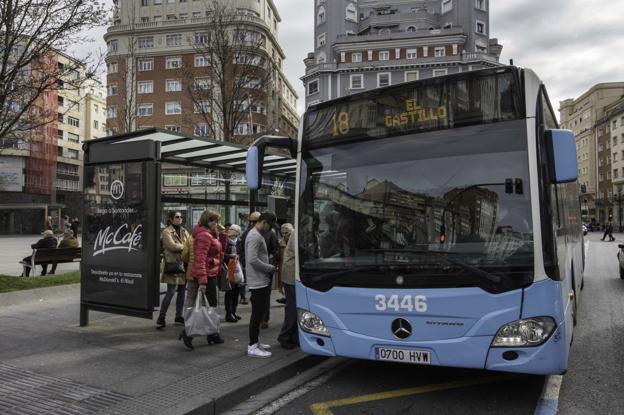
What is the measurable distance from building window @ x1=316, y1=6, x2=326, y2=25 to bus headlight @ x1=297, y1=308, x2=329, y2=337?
7553 centimetres

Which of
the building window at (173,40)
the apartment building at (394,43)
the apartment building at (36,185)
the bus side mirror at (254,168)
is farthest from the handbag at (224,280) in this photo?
the apartment building at (394,43)

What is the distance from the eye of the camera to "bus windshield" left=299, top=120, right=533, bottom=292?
414 centimetres

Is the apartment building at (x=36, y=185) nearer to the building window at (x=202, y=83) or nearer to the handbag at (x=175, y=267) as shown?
the building window at (x=202, y=83)

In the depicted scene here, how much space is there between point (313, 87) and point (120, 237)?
69.2 m

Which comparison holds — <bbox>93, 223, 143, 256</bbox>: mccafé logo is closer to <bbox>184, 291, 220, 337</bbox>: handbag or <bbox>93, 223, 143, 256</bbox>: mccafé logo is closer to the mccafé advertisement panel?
the mccafé advertisement panel

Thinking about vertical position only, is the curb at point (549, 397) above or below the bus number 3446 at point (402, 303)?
below

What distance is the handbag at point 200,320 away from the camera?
19.3ft

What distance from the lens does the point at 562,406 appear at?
446 centimetres

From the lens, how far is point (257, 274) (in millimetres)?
5934

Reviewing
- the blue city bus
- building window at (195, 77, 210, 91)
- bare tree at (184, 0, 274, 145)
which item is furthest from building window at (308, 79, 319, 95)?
the blue city bus

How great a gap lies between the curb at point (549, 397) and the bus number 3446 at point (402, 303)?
1321 millimetres

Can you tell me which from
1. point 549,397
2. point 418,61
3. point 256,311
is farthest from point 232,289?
point 418,61

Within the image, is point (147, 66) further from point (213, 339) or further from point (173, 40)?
point (213, 339)

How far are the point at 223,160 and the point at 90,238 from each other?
3362 millimetres
